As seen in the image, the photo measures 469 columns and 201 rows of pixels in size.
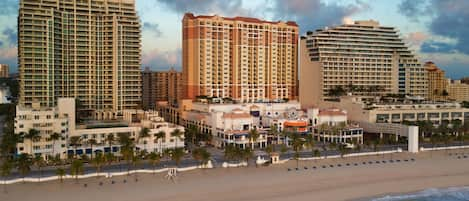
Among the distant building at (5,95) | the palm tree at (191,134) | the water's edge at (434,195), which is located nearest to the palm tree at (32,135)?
the palm tree at (191,134)

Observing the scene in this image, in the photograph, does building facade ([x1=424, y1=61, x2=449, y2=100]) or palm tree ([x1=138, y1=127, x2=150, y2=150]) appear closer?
palm tree ([x1=138, y1=127, x2=150, y2=150])

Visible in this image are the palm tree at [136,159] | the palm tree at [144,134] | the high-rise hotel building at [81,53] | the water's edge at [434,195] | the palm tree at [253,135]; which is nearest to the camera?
the water's edge at [434,195]

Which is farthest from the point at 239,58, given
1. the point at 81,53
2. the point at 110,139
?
the point at 110,139

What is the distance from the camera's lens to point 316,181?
46188 mm

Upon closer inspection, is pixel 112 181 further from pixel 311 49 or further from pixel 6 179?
pixel 311 49

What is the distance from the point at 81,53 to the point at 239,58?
32918mm

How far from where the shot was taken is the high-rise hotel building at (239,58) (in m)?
94.4

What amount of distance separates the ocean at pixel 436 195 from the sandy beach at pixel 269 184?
43.2 inches

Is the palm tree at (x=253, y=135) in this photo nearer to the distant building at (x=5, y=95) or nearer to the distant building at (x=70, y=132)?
the distant building at (x=70, y=132)

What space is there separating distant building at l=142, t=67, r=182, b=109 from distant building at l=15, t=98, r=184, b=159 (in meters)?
64.8

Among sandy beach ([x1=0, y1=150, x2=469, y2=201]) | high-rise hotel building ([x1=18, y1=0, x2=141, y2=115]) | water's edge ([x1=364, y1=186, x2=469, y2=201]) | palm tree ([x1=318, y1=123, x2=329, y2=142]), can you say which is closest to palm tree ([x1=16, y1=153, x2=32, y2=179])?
sandy beach ([x1=0, y1=150, x2=469, y2=201])

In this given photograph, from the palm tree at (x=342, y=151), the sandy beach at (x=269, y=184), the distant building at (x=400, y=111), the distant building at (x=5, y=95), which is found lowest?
the sandy beach at (x=269, y=184)

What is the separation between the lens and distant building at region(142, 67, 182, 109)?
126938mm

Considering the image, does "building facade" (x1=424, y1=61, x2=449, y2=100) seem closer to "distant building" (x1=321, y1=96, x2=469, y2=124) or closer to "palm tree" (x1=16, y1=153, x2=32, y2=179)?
"distant building" (x1=321, y1=96, x2=469, y2=124)
